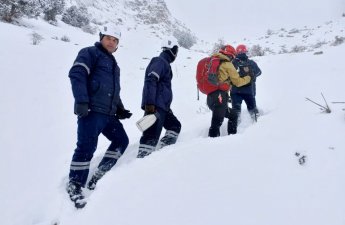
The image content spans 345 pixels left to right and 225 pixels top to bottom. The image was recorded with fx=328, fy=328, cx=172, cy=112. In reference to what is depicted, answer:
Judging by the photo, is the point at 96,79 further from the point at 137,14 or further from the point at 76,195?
the point at 137,14

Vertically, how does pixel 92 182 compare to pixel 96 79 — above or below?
below

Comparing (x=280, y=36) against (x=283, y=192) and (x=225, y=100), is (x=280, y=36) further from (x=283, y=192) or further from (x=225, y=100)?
(x=283, y=192)

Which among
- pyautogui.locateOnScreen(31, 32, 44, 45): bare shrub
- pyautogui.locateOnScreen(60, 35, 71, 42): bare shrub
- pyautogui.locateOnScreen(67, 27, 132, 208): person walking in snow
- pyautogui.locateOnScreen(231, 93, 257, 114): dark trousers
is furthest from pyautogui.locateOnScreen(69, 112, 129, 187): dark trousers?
pyautogui.locateOnScreen(60, 35, 71, 42): bare shrub

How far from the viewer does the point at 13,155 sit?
4.77m

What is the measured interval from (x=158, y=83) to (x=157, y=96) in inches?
7.0

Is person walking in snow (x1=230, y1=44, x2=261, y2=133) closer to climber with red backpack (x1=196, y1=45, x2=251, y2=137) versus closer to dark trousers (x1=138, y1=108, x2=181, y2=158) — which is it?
climber with red backpack (x1=196, y1=45, x2=251, y2=137)

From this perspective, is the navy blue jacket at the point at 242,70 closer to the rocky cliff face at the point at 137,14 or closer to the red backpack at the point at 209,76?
the red backpack at the point at 209,76

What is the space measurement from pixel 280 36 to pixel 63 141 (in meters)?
18.3

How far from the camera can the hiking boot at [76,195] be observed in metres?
3.09

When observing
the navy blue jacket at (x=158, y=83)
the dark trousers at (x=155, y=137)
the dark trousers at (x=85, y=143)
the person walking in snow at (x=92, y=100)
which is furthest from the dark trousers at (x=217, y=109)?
Answer: the dark trousers at (x=85, y=143)

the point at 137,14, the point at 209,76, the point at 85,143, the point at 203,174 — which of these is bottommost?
the point at 85,143

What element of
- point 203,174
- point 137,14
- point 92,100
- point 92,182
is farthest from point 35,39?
point 137,14

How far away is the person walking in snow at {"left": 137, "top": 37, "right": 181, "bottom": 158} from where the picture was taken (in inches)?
157

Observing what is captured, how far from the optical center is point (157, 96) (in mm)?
4160
